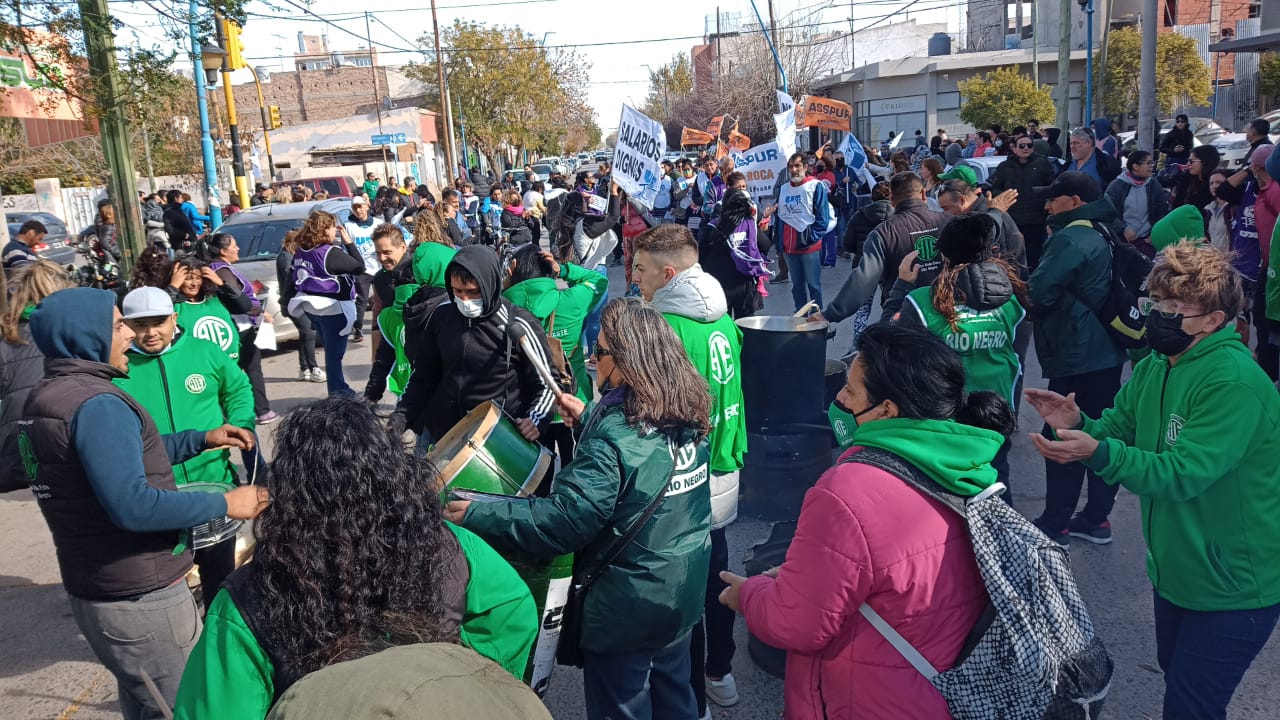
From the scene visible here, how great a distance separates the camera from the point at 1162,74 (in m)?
39.8

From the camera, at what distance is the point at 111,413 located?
2.75 metres

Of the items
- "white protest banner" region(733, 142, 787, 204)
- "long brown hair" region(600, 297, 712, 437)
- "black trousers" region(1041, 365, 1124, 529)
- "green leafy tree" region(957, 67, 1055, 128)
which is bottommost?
"black trousers" region(1041, 365, 1124, 529)

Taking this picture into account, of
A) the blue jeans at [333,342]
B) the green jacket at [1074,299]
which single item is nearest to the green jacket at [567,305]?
the green jacket at [1074,299]

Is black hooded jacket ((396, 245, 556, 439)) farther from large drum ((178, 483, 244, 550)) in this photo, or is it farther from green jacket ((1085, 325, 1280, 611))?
green jacket ((1085, 325, 1280, 611))

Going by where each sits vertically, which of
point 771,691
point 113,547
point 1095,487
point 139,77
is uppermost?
point 139,77

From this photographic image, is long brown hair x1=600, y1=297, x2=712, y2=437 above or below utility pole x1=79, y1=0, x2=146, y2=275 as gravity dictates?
below

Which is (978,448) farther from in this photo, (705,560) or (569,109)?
(569,109)

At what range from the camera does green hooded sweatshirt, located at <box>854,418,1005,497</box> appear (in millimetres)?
2217

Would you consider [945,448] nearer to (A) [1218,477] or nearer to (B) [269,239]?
(A) [1218,477]

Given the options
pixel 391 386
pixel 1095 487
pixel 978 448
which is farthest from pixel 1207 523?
pixel 391 386

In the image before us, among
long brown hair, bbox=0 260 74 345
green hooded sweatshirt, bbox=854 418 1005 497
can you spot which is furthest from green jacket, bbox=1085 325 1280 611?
long brown hair, bbox=0 260 74 345

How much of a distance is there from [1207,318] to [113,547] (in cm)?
344

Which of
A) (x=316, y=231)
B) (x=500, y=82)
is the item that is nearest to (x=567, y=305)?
(x=316, y=231)

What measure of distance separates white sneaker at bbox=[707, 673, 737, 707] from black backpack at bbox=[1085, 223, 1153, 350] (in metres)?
2.88
